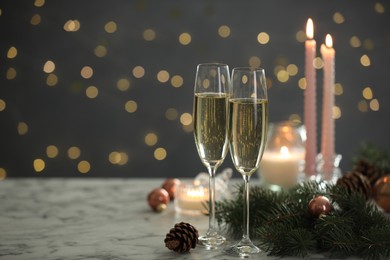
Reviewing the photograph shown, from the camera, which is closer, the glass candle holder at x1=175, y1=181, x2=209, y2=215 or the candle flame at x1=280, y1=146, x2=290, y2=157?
the glass candle holder at x1=175, y1=181, x2=209, y2=215

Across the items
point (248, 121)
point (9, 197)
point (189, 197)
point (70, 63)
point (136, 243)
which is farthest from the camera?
point (70, 63)

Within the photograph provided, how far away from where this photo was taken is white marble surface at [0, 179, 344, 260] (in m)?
1.23

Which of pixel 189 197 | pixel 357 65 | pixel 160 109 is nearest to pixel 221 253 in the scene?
pixel 189 197

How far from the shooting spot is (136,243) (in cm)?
129

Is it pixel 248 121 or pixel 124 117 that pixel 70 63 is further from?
pixel 248 121

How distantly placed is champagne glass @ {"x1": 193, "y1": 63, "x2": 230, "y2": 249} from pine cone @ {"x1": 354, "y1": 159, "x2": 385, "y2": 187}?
0.55 m

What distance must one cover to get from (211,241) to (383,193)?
0.45 metres

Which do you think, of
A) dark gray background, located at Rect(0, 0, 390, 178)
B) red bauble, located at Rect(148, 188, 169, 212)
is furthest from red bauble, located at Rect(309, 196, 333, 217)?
dark gray background, located at Rect(0, 0, 390, 178)

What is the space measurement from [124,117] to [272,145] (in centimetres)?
153

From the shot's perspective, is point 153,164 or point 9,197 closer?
point 9,197

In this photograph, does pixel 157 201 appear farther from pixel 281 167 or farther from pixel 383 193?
pixel 383 193

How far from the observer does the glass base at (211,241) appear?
4.16ft

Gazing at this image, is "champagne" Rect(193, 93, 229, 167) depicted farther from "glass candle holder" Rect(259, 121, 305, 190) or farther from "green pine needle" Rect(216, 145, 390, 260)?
"glass candle holder" Rect(259, 121, 305, 190)

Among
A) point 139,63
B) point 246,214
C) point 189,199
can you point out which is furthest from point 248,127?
point 139,63
